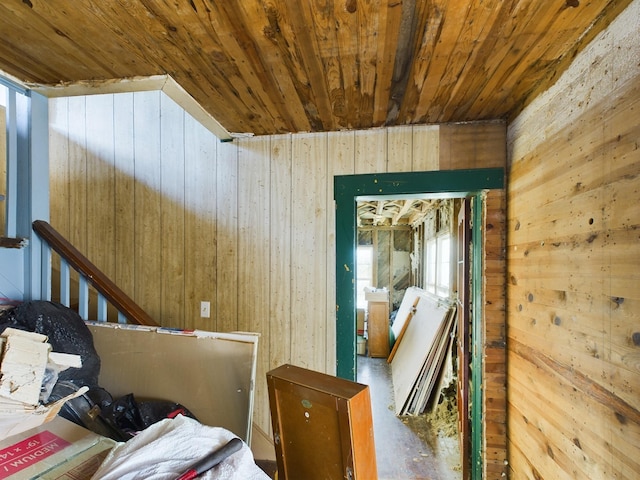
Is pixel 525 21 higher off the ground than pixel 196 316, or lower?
higher

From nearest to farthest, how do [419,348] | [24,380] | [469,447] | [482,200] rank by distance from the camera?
[24,380] → [482,200] → [469,447] → [419,348]

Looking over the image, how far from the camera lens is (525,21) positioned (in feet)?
3.52

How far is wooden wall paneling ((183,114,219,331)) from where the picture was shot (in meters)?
2.14

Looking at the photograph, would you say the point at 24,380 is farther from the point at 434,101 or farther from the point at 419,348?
the point at 419,348

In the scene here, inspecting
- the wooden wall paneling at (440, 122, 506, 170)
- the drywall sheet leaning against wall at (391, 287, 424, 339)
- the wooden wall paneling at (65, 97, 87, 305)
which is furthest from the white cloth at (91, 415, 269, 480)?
the drywall sheet leaning against wall at (391, 287, 424, 339)

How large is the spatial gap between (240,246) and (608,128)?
1.93 m

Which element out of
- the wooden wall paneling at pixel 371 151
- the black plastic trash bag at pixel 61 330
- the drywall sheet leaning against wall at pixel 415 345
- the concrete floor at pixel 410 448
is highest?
the wooden wall paneling at pixel 371 151

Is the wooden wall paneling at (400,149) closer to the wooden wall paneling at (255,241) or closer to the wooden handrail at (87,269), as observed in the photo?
the wooden wall paneling at (255,241)

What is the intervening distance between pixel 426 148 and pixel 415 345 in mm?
2872

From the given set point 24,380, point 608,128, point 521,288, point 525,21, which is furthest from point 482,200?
point 24,380

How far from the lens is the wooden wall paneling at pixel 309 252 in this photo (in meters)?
2.03

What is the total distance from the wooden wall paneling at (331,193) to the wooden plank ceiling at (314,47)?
1.05ft

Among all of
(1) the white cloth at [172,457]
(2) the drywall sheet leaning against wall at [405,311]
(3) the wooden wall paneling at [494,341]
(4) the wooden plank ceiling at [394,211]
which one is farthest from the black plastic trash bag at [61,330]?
(2) the drywall sheet leaning against wall at [405,311]

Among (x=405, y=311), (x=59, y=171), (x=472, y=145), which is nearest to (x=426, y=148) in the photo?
(x=472, y=145)
